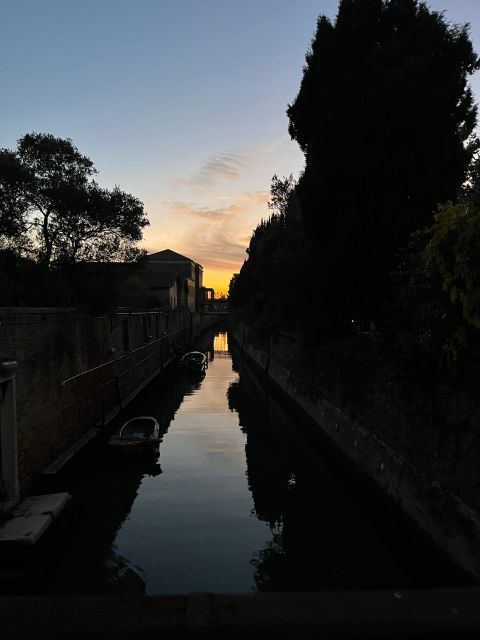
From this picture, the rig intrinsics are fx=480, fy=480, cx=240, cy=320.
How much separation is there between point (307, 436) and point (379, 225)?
26.1 feet

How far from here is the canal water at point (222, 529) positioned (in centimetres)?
748

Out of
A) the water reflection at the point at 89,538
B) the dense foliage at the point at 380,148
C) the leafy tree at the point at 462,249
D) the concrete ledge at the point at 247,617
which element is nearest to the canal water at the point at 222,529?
the water reflection at the point at 89,538

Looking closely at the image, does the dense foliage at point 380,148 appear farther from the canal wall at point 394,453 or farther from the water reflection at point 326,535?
the water reflection at point 326,535

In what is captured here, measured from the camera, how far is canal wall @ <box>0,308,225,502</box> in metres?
9.74

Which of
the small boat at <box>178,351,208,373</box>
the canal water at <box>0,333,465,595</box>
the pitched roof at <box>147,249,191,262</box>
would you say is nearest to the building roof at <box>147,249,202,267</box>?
the pitched roof at <box>147,249,191,262</box>

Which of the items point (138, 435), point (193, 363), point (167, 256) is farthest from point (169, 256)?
point (138, 435)

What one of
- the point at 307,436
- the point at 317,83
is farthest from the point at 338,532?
the point at 317,83

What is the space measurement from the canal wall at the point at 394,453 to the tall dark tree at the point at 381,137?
2879 millimetres

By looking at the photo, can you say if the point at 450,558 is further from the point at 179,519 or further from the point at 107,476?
the point at 107,476

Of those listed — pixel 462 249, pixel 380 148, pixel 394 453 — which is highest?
pixel 380 148

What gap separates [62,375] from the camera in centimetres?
1258

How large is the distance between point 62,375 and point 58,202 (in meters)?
8.78

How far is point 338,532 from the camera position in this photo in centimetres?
939

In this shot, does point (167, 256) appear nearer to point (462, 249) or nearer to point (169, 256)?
point (169, 256)
